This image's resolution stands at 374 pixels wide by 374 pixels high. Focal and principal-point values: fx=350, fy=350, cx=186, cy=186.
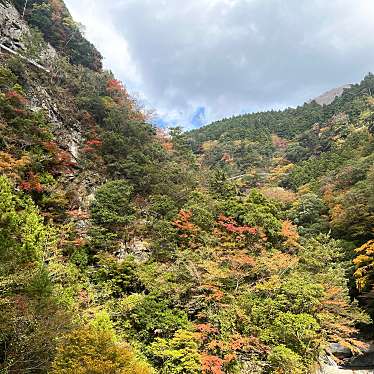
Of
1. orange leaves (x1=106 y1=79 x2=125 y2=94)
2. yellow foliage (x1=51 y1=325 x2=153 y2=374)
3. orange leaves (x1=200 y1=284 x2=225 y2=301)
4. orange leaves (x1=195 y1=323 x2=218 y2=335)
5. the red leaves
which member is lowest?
orange leaves (x1=195 y1=323 x2=218 y2=335)

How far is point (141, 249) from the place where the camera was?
23391 millimetres

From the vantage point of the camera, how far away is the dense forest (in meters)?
13.6

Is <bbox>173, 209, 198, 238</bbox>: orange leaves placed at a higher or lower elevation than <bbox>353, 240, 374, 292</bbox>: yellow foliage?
higher

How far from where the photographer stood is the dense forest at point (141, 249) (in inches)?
534

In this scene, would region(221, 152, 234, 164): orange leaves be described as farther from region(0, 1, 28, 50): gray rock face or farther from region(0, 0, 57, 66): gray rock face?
region(0, 1, 28, 50): gray rock face

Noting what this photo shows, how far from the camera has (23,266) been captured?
14.2 metres

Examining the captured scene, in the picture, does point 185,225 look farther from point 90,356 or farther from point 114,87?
point 114,87

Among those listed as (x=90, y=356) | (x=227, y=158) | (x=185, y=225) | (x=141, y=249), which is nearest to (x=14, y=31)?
(x=141, y=249)

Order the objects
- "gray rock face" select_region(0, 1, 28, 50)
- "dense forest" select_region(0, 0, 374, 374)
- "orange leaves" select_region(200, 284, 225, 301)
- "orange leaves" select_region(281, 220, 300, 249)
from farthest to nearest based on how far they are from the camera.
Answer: "gray rock face" select_region(0, 1, 28, 50), "orange leaves" select_region(281, 220, 300, 249), "orange leaves" select_region(200, 284, 225, 301), "dense forest" select_region(0, 0, 374, 374)

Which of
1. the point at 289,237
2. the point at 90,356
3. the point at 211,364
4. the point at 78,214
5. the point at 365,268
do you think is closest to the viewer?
the point at 90,356

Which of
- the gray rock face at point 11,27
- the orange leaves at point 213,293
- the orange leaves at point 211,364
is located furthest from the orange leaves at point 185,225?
the gray rock face at point 11,27

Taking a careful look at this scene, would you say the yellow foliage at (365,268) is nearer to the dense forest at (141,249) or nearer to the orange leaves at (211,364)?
the dense forest at (141,249)

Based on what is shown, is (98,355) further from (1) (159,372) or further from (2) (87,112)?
(2) (87,112)

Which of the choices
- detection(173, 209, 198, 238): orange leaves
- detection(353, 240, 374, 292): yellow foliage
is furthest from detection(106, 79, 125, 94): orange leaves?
detection(353, 240, 374, 292): yellow foliage
